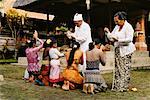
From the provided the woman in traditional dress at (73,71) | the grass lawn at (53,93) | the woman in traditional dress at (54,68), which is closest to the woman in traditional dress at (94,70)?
the grass lawn at (53,93)

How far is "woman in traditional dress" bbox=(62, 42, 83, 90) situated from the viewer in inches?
382

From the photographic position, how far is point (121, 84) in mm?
9547

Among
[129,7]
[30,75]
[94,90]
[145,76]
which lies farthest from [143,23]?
[94,90]

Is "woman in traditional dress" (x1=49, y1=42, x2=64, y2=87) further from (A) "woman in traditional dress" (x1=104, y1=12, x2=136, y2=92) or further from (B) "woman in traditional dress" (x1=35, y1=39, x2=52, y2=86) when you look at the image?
(A) "woman in traditional dress" (x1=104, y1=12, x2=136, y2=92)

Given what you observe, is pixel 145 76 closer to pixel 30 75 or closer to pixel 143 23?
pixel 30 75

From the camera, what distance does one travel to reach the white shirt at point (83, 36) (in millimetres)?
9891

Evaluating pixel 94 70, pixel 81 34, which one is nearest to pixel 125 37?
pixel 94 70

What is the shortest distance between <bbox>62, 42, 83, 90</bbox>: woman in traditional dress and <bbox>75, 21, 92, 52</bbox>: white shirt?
188mm

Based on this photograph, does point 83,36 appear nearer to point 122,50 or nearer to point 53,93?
point 122,50

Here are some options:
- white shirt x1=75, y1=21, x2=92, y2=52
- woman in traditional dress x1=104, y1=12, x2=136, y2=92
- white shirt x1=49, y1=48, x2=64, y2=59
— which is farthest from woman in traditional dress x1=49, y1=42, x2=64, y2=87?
woman in traditional dress x1=104, y1=12, x2=136, y2=92

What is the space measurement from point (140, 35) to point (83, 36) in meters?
9.30

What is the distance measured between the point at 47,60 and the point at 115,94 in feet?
8.21

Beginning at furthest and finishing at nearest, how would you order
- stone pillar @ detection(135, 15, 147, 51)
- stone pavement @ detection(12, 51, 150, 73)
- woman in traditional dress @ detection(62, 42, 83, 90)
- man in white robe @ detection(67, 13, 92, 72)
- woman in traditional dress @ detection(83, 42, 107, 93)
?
stone pillar @ detection(135, 15, 147, 51) < stone pavement @ detection(12, 51, 150, 73) < man in white robe @ detection(67, 13, 92, 72) < woman in traditional dress @ detection(62, 42, 83, 90) < woman in traditional dress @ detection(83, 42, 107, 93)

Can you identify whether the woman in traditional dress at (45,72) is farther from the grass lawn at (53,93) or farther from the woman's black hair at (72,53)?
the woman's black hair at (72,53)
